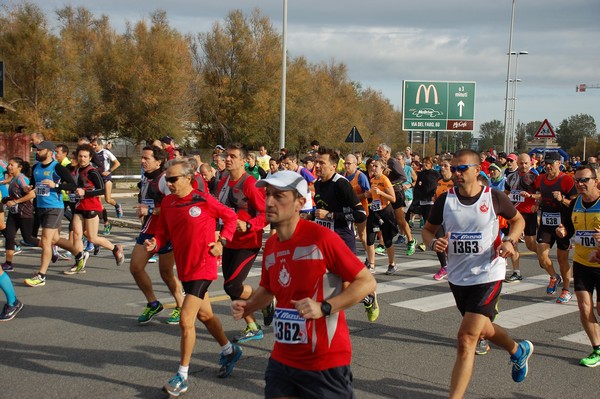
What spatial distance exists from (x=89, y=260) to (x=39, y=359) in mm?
5678

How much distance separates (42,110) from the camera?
33.7 m

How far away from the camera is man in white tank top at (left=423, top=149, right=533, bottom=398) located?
5.05 m

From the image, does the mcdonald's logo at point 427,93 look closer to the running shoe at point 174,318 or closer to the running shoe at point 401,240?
the running shoe at point 401,240

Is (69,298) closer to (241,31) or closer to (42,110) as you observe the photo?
(42,110)

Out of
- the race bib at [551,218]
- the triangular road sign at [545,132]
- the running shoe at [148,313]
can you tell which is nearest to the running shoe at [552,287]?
the race bib at [551,218]

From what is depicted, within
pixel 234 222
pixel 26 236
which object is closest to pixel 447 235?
pixel 234 222

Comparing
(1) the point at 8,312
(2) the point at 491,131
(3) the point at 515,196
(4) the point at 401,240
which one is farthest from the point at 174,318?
(2) the point at 491,131

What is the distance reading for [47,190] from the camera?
959 centimetres

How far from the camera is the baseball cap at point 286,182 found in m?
3.39

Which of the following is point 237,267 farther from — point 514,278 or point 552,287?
point 514,278

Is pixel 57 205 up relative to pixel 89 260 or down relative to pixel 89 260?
up

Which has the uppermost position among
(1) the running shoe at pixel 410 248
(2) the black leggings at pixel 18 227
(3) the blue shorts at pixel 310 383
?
(3) the blue shorts at pixel 310 383

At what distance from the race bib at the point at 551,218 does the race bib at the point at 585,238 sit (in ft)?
8.02

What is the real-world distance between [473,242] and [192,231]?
91.3 inches
